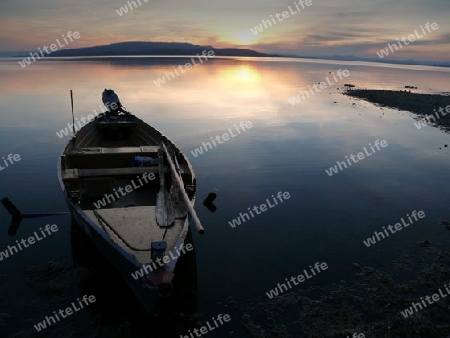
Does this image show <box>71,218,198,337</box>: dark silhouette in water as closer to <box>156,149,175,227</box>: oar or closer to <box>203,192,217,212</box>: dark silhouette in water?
<box>156,149,175,227</box>: oar

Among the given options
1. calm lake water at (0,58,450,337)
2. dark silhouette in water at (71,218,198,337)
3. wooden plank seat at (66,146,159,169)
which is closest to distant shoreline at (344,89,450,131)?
calm lake water at (0,58,450,337)

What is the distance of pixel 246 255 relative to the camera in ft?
43.9

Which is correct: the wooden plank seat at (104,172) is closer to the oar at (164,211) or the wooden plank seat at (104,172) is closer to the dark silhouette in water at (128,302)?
the oar at (164,211)

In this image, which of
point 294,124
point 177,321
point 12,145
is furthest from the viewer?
point 294,124

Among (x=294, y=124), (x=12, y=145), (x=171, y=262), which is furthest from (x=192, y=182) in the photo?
(x=294, y=124)

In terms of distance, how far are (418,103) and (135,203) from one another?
50.5 meters

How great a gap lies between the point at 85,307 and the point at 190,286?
3.19 metres

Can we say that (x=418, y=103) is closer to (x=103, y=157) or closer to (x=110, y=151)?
(x=110, y=151)

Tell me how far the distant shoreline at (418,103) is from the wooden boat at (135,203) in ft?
104

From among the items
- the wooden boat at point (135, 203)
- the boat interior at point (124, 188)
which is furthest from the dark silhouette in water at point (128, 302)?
the boat interior at point (124, 188)

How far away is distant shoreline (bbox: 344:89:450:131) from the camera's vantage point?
4109 centimetres

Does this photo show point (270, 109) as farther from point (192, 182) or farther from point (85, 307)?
point (85, 307)

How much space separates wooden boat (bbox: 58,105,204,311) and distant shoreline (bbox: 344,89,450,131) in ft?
104

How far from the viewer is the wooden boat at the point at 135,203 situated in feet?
30.7
